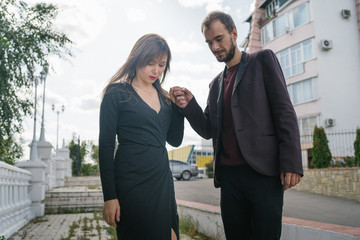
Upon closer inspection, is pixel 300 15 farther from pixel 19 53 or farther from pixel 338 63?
pixel 19 53

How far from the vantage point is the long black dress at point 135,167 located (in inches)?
78.6

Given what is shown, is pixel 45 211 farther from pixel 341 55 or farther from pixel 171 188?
pixel 341 55

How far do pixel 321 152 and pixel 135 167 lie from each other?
1174 cm

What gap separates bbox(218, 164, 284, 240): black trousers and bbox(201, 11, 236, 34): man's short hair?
1116 mm

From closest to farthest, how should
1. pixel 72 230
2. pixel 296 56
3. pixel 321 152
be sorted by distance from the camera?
pixel 72 230 → pixel 321 152 → pixel 296 56

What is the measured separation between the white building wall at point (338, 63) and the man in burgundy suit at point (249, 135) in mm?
16980

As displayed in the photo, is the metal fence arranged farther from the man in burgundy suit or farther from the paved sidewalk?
the man in burgundy suit

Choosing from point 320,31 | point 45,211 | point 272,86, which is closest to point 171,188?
point 272,86

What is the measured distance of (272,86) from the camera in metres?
2.34

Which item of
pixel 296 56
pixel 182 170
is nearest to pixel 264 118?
pixel 296 56

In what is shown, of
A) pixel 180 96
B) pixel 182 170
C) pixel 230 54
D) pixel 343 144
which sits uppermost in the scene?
pixel 230 54

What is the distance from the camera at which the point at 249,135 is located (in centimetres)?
230

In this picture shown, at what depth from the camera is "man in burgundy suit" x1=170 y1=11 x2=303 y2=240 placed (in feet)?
7.31

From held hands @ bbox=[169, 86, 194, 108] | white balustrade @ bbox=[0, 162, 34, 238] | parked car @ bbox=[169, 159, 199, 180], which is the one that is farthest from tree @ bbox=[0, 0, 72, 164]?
parked car @ bbox=[169, 159, 199, 180]
